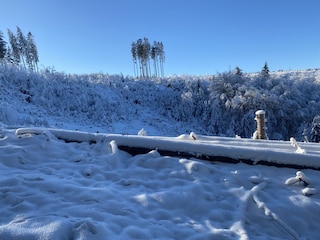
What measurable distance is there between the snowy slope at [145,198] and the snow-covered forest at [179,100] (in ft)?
40.2

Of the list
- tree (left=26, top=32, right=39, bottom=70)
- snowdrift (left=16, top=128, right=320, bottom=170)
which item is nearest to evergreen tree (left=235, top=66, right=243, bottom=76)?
snowdrift (left=16, top=128, right=320, bottom=170)

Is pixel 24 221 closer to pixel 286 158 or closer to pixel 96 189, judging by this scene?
pixel 96 189

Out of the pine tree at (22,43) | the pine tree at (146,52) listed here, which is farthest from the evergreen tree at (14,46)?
the pine tree at (146,52)

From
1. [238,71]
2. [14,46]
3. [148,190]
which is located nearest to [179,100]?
[238,71]

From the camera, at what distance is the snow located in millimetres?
2447

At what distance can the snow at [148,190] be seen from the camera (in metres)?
2.45

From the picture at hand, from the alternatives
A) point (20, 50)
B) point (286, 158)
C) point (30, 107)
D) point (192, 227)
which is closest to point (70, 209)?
point (192, 227)

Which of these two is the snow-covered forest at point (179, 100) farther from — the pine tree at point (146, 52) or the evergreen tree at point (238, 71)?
the pine tree at point (146, 52)

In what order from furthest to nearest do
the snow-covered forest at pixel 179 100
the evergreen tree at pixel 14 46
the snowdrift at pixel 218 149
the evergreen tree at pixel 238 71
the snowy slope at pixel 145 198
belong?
1. the evergreen tree at pixel 14 46
2. the evergreen tree at pixel 238 71
3. the snow-covered forest at pixel 179 100
4. the snowdrift at pixel 218 149
5. the snowy slope at pixel 145 198

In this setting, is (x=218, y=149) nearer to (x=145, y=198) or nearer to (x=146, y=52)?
(x=145, y=198)

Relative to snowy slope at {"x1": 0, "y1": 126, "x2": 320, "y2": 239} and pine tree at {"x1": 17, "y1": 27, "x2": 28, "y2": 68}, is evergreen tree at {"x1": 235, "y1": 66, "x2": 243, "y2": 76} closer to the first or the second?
→ snowy slope at {"x1": 0, "y1": 126, "x2": 320, "y2": 239}

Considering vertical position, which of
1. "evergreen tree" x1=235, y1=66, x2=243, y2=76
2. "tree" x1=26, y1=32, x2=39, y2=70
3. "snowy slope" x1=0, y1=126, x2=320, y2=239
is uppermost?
"tree" x1=26, y1=32, x2=39, y2=70

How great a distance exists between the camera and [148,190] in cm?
319

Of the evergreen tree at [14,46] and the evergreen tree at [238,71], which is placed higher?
the evergreen tree at [14,46]
